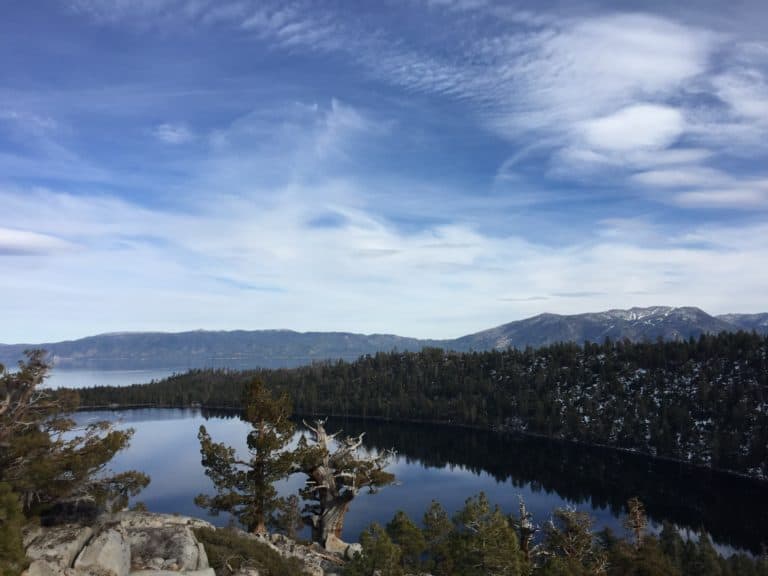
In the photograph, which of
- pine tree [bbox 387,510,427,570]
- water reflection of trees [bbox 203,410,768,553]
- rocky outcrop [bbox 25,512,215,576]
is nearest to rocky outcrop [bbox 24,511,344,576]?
rocky outcrop [bbox 25,512,215,576]

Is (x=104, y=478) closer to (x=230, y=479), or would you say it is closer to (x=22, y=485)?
(x=22, y=485)

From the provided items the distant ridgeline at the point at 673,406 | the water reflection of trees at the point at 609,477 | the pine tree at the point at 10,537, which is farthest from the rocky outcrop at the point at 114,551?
the distant ridgeline at the point at 673,406

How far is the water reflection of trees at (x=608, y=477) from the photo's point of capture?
9712cm

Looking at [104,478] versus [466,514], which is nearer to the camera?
[104,478]

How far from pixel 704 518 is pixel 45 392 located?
111 m

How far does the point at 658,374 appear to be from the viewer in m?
182

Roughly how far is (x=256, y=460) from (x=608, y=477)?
115m

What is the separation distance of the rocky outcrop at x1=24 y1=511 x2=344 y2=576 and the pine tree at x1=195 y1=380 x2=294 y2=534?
6.43m

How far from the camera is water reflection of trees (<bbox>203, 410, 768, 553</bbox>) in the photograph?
97.1 metres

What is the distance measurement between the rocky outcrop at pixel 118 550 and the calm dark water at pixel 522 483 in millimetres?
55118

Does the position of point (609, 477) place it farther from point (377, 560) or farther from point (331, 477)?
point (377, 560)

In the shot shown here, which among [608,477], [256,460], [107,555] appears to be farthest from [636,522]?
[608,477]

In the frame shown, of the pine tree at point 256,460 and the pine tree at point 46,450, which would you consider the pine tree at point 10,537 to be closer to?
the pine tree at point 46,450

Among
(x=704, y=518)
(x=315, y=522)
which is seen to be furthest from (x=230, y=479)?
(x=704, y=518)
